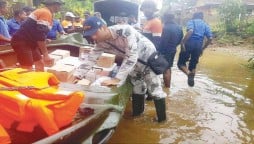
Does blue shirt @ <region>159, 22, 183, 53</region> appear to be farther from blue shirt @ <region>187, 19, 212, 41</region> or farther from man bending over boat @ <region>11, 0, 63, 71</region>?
man bending over boat @ <region>11, 0, 63, 71</region>

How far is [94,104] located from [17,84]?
33.3 inches

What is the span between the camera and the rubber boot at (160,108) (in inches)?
210

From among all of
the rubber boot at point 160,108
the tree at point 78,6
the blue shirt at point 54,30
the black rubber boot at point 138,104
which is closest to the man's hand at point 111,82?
the rubber boot at point 160,108

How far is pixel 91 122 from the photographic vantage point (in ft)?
10.9

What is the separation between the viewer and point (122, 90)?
4.49 m

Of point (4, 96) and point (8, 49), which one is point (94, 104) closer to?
point (4, 96)

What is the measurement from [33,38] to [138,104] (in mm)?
1905

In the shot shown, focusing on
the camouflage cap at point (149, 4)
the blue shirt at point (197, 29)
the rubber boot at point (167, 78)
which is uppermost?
the camouflage cap at point (149, 4)

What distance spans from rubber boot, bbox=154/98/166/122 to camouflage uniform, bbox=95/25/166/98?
94mm

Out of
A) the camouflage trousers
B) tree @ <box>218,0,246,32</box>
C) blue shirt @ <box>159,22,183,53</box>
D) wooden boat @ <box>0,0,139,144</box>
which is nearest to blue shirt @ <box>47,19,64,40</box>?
blue shirt @ <box>159,22,183,53</box>

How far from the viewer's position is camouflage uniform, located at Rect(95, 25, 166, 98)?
4670mm

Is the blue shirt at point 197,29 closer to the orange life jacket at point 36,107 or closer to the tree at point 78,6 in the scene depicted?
the orange life jacket at point 36,107

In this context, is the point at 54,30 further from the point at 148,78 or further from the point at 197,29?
the point at 148,78

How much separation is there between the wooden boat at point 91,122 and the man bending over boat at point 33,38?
1.46m
